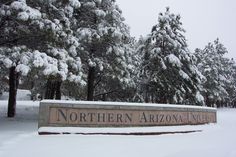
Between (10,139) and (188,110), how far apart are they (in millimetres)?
7924

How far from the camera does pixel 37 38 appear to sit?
13.9m

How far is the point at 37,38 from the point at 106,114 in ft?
14.8

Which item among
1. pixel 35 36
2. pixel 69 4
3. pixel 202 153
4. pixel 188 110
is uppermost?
pixel 69 4

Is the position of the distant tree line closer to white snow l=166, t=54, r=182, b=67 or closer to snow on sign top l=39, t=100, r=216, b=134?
white snow l=166, t=54, r=182, b=67

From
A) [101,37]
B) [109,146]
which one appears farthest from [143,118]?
[101,37]

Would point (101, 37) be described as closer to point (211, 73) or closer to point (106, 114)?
point (106, 114)

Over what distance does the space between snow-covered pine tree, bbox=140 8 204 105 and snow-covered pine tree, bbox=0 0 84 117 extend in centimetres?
1089

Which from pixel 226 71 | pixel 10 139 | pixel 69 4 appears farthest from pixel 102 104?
pixel 226 71

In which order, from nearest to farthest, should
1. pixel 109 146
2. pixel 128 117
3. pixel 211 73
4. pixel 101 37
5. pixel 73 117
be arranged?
1. pixel 109 146
2. pixel 73 117
3. pixel 128 117
4. pixel 101 37
5. pixel 211 73

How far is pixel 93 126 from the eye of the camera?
38.8 feet

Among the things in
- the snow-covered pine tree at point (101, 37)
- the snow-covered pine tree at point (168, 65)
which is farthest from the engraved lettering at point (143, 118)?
the snow-covered pine tree at point (168, 65)

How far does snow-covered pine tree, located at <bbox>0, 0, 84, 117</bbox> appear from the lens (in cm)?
1216

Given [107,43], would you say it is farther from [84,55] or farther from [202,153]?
[202,153]

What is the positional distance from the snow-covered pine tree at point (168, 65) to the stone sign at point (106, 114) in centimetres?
1125
